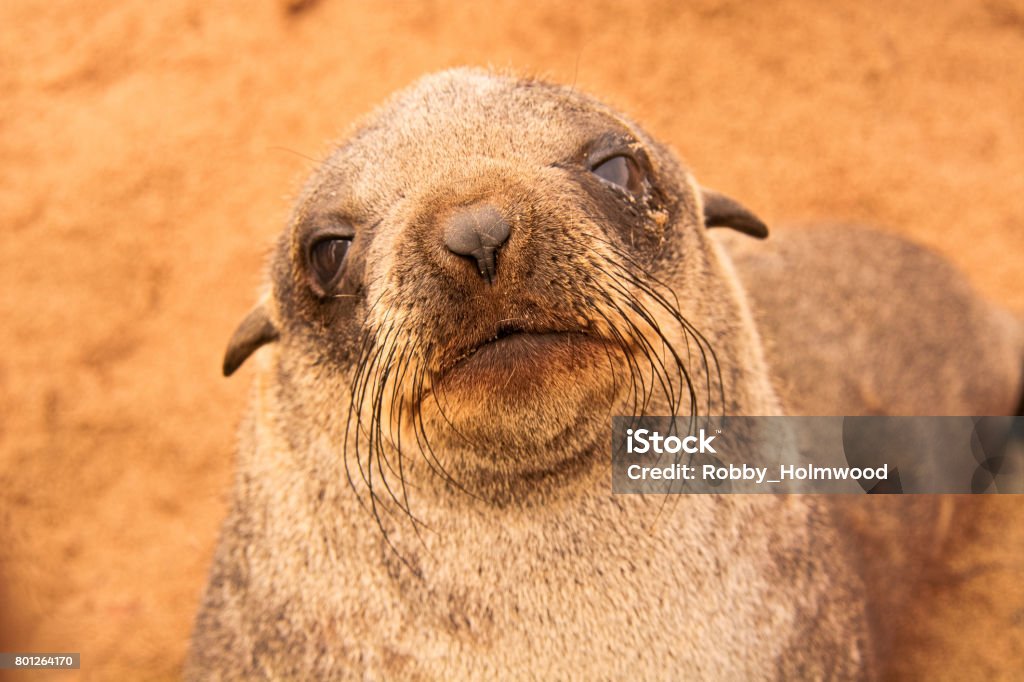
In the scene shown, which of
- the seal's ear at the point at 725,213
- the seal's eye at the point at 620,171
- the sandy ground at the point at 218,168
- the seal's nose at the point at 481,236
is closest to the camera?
the seal's nose at the point at 481,236

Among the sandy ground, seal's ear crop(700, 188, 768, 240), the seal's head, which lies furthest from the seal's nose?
the sandy ground

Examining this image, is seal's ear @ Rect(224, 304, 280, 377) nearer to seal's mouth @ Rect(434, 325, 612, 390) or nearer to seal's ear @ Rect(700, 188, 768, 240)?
seal's mouth @ Rect(434, 325, 612, 390)

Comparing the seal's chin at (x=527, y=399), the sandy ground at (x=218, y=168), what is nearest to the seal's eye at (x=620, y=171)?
the seal's chin at (x=527, y=399)

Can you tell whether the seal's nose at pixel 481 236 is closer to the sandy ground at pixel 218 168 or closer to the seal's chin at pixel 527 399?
the seal's chin at pixel 527 399

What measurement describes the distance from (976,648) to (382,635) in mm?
2874

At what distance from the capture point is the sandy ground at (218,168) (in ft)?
15.0

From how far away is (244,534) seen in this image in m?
2.72

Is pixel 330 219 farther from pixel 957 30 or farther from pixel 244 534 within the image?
pixel 957 30

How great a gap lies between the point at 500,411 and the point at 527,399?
0.22 ft

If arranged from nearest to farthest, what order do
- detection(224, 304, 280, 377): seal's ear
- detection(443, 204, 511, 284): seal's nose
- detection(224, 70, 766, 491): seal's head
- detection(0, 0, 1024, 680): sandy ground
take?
detection(443, 204, 511, 284): seal's nose, detection(224, 70, 766, 491): seal's head, detection(224, 304, 280, 377): seal's ear, detection(0, 0, 1024, 680): sandy ground

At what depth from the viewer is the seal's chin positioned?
6.15 ft

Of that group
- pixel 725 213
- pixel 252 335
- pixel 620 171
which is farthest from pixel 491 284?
pixel 725 213

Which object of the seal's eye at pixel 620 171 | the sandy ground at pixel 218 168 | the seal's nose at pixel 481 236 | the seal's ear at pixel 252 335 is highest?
the sandy ground at pixel 218 168

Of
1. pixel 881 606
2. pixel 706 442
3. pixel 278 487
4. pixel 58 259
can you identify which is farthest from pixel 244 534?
pixel 58 259
